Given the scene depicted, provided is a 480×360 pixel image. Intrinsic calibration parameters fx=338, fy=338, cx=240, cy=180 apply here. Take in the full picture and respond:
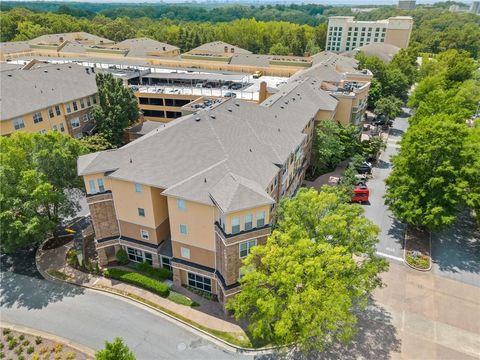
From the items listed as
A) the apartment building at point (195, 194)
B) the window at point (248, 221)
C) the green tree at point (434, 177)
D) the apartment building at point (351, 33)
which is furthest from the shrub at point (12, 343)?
the apartment building at point (351, 33)

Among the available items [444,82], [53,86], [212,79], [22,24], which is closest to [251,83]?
[212,79]

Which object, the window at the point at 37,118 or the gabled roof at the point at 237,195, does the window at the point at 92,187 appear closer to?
the gabled roof at the point at 237,195

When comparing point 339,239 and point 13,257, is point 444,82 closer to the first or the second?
point 339,239

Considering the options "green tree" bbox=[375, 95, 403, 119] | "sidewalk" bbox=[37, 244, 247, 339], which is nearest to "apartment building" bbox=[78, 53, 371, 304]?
"sidewalk" bbox=[37, 244, 247, 339]

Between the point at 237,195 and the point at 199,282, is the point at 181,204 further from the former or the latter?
the point at 199,282

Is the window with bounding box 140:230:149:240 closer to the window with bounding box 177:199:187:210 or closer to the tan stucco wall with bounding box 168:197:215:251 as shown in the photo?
the tan stucco wall with bounding box 168:197:215:251

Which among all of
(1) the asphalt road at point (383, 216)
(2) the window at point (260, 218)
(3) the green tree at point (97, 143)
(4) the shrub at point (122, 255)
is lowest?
(1) the asphalt road at point (383, 216)

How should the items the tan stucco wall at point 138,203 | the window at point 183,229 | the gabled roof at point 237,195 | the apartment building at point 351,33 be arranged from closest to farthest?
the gabled roof at point 237,195, the window at point 183,229, the tan stucco wall at point 138,203, the apartment building at point 351,33
